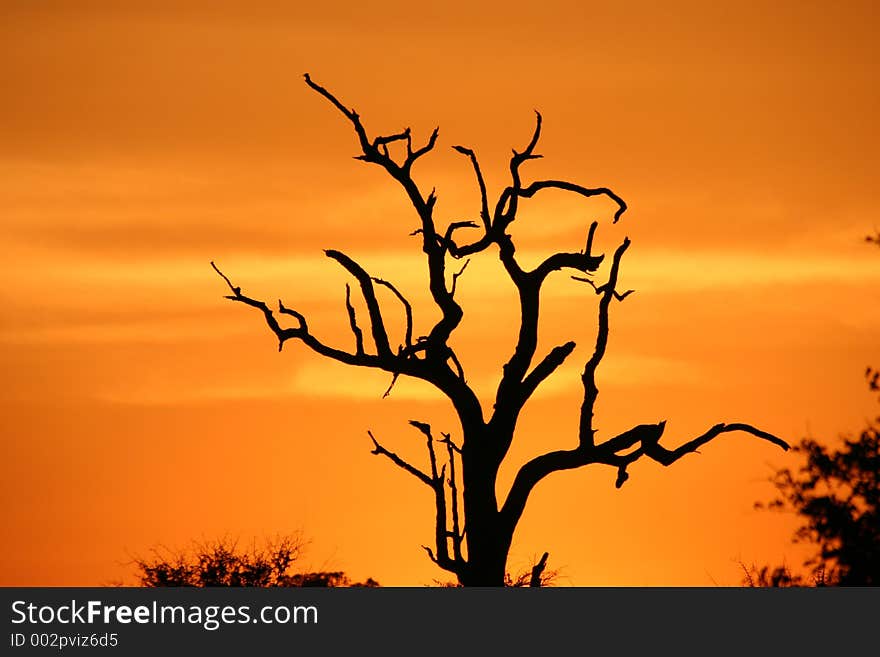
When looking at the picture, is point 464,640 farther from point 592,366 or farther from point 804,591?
point 592,366

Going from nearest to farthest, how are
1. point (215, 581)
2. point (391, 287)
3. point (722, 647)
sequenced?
point (722, 647) < point (391, 287) < point (215, 581)

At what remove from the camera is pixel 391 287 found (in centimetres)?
2484

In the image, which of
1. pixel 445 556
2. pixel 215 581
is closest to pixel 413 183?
pixel 445 556

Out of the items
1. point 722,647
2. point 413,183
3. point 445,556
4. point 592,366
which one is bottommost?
point 722,647

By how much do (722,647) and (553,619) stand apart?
1.64 metres

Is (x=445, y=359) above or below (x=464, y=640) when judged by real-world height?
above

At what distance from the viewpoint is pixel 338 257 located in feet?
82.5

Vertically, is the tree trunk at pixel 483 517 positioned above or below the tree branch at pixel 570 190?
below

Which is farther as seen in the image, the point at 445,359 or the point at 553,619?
the point at 445,359

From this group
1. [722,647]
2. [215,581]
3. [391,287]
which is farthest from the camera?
[215,581]

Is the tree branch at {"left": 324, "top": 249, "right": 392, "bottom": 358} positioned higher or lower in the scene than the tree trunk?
higher

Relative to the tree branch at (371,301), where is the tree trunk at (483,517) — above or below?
below

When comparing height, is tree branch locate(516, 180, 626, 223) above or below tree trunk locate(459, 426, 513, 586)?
above

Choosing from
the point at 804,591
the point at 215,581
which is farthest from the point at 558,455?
the point at 215,581
